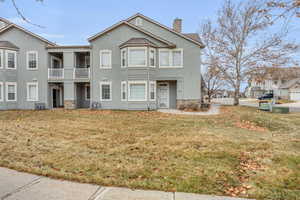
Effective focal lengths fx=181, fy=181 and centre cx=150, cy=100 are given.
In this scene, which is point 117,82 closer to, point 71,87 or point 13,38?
point 71,87

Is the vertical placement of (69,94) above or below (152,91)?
below

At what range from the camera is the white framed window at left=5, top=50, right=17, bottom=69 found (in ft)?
57.5

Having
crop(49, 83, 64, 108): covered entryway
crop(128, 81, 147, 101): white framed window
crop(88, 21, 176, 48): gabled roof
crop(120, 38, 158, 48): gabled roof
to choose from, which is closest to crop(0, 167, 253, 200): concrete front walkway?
crop(128, 81, 147, 101): white framed window

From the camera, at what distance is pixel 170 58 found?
17.3 metres

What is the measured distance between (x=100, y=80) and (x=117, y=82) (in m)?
1.70

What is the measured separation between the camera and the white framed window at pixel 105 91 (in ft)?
57.9

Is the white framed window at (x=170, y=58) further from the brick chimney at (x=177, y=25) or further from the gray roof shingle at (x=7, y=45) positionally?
the gray roof shingle at (x=7, y=45)

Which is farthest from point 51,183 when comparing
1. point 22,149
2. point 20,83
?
point 20,83

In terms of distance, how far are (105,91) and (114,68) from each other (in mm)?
2413

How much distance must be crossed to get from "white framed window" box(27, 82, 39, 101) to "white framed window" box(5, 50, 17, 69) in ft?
7.53

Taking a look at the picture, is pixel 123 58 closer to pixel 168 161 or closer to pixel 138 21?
pixel 138 21

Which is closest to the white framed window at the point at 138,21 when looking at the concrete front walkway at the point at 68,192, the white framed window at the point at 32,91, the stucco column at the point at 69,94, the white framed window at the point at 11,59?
the stucco column at the point at 69,94

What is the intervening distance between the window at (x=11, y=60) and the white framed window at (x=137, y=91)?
11863 millimetres

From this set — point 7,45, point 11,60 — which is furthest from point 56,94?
point 7,45
